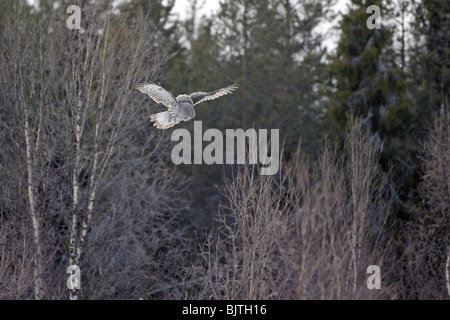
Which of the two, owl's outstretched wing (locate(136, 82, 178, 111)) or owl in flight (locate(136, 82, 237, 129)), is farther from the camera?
owl's outstretched wing (locate(136, 82, 178, 111))

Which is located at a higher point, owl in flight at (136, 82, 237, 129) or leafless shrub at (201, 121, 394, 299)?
owl in flight at (136, 82, 237, 129)

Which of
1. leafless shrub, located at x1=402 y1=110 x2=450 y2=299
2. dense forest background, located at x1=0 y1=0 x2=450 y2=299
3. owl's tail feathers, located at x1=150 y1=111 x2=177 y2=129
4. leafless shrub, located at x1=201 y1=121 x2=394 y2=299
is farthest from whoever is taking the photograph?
leafless shrub, located at x1=402 y1=110 x2=450 y2=299

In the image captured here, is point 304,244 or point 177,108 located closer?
point 304,244

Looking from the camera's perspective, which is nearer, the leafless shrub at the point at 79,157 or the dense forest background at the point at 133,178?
the dense forest background at the point at 133,178

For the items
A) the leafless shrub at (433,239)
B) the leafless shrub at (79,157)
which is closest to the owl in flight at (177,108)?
the leafless shrub at (79,157)

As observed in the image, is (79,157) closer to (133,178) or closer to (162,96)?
(133,178)

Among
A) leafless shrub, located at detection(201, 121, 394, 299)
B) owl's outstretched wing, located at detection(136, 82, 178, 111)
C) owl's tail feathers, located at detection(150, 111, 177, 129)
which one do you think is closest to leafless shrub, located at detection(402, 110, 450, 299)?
leafless shrub, located at detection(201, 121, 394, 299)

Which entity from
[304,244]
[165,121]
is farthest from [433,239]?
[304,244]

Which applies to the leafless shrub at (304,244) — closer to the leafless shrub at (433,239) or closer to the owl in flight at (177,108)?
the owl in flight at (177,108)

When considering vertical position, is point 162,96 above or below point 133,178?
above

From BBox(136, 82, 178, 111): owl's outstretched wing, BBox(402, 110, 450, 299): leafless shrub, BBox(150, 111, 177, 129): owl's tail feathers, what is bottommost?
BBox(402, 110, 450, 299): leafless shrub

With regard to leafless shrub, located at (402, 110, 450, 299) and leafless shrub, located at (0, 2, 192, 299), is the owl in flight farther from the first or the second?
leafless shrub, located at (402, 110, 450, 299)

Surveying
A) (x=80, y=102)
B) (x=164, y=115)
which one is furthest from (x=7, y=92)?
(x=164, y=115)
